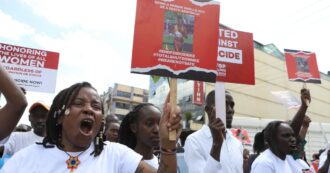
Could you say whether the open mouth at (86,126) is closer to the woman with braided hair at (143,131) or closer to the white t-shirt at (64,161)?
the white t-shirt at (64,161)

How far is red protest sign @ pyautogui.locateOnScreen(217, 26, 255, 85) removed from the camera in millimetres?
3619

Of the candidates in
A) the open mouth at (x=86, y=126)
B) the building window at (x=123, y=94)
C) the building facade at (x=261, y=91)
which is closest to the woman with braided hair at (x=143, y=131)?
the open mouth at (x=86, y=126)

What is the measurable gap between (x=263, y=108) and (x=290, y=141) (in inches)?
1001

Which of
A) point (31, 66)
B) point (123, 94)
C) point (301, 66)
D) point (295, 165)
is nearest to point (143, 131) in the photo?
point (295, 165)

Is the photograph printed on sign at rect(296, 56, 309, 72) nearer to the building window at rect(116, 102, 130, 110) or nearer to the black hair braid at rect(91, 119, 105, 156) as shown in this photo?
the black hair braid at rect(91, 119, 105, 156)

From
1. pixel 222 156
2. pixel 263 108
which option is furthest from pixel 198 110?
pixel 222 156

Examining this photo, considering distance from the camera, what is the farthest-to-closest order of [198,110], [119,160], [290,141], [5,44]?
1. [198,110]
2. [5,44]
3. [290,141]
4. [119,160]

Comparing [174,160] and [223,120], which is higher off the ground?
[223,120]

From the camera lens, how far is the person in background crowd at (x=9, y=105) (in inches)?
65.8

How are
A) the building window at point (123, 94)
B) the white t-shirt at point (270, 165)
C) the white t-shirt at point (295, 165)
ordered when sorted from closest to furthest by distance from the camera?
the white t-shirt at point (270, 165)
the white t-shirt at point (295, 165)
the building window at point (123, 94)

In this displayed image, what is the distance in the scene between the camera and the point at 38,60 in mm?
5223

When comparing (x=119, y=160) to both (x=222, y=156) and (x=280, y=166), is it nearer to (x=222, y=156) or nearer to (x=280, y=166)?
(x=222, y=156)

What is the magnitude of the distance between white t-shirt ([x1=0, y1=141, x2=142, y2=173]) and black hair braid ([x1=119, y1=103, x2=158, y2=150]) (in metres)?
1.05

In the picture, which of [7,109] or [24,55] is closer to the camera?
A: [7,109]
